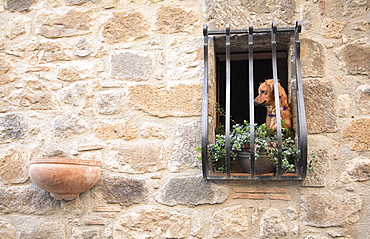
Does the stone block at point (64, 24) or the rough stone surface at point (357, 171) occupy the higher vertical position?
the stone block at point (64, 24)

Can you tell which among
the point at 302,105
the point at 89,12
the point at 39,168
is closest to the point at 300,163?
the point at 302,105

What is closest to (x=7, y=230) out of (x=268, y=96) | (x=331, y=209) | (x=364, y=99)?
(x=268, y=96)

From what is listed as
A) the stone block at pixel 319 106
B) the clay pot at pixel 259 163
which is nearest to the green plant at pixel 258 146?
the clay pot at pixel 259 163

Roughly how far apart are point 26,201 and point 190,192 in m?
0.93

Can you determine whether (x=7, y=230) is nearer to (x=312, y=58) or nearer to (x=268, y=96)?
(x=268, y=96)

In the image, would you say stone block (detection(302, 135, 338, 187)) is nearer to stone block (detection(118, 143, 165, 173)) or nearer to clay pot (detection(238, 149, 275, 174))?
clay pot (detection(238, 149, 275, 174))

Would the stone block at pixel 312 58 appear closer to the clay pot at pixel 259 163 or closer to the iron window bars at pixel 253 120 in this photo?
the iron window bars at pixel 253 120

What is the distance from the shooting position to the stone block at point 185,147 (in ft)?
6.72

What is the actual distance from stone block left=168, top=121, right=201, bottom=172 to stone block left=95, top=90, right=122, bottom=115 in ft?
1.24

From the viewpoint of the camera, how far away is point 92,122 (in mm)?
2168

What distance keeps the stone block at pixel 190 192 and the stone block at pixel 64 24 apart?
1048mm

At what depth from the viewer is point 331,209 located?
190 cm

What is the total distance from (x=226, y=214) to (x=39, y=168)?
38.0 inches

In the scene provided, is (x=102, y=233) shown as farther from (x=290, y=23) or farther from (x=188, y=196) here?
(x=290, y=23)
